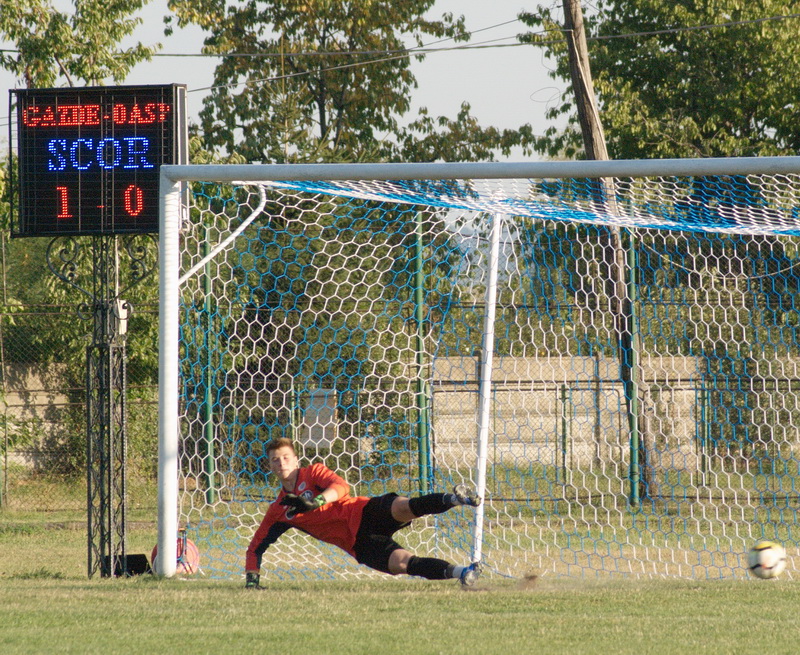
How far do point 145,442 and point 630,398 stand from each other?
6303 mm

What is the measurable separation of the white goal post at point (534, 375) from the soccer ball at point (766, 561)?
1244 mm

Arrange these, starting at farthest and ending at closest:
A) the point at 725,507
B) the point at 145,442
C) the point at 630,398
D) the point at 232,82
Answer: the point at 232,82, the point at 145,442, the point at 630,398, the point at 725,507

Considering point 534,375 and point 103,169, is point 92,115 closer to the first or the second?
point 103,169

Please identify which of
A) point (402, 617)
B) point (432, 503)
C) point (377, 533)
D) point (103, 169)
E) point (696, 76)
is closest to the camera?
point (402, 617)

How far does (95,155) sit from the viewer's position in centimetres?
670

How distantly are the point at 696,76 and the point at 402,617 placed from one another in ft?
58.2

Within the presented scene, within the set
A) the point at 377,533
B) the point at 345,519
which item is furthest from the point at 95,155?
the point at 377,533

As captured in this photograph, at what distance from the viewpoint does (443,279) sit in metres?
11.8

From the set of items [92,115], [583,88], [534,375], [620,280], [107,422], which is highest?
[583,88]

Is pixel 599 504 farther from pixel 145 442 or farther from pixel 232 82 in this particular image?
pixel 232 82

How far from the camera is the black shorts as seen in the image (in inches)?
243

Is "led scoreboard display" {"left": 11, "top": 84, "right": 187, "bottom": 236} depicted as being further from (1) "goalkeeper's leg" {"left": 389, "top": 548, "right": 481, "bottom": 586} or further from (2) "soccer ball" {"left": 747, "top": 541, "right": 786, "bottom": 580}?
(2) "soccer ball" {"left": 747, "top": 541, "right": 786, "bottom": 580}

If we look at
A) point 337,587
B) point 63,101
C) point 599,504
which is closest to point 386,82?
point 599,504

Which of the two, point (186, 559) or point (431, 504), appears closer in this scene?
point (431, 504)
